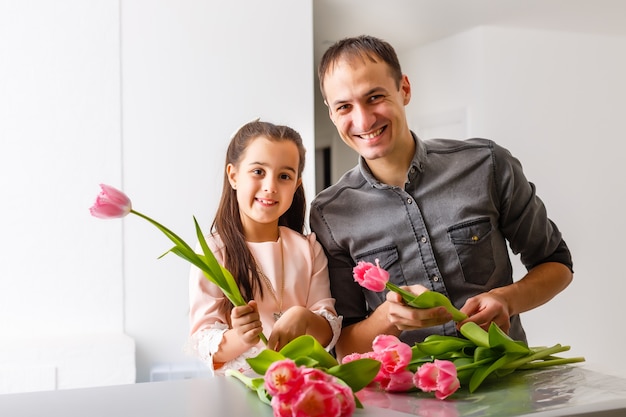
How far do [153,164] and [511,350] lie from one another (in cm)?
374

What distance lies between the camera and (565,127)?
636 centimetres

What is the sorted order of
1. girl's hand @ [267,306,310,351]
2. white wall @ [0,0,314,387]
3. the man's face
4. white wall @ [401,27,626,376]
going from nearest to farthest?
1. girl's hand @ [267,306,310,351]
2. the man's face
3. white wall @ [0,0,314,387]
4. white wall @ [401,27,626,376]

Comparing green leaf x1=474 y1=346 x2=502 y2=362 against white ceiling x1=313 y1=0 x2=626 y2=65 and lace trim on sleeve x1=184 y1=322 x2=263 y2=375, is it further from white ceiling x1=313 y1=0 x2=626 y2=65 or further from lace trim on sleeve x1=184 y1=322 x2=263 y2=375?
white ceiling x1=313 y1=0 x2=626 y2=65

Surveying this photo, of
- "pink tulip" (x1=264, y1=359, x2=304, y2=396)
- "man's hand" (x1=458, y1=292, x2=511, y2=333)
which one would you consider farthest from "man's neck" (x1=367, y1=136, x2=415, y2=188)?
"pink tulip" (x1=264, y1=359, x2=304, y2=396)

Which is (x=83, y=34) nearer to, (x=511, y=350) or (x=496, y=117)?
(x=496, y=117)

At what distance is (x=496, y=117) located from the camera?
6141 millimetres

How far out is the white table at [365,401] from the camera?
812 millimetres

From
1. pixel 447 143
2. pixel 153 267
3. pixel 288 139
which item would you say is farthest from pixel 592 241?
pixel 288 139

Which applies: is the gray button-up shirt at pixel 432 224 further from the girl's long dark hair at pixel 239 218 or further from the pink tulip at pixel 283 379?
the pink tulip at pixel 283 379

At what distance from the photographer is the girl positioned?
1.49m

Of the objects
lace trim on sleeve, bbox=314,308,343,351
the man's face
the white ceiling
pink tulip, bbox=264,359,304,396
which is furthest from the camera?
the white ceiling

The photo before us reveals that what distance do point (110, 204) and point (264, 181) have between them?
0.66 m

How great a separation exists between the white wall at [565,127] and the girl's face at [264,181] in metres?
4.71

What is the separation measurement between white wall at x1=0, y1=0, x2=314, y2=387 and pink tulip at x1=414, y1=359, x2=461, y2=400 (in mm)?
3632
